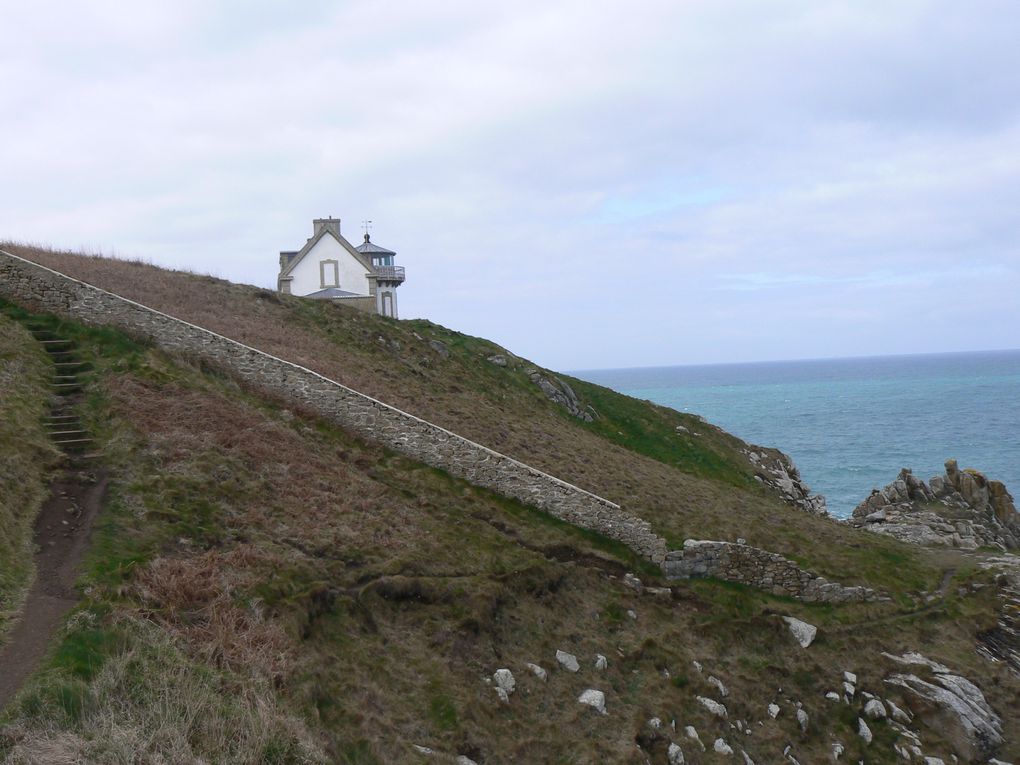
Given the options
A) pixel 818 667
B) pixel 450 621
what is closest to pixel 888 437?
pixel 818 667

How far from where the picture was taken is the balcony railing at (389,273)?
176 ft

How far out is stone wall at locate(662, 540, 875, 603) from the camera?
2242 cm

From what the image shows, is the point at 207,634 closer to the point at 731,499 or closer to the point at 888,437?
the point at 731,499

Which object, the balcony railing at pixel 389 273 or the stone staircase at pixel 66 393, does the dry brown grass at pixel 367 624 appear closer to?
the stone staircase at pixel 66 393

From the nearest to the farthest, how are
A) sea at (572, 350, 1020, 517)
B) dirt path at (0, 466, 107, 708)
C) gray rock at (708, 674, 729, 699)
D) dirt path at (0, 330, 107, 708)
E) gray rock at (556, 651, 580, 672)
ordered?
dirt path at (0, 466, 107, 708), dirt path at (0, 330, 107, 708), gray rock at (556, 651, 580, 672), gray rock at (708, 674, 729, 699), sea at (572, 350, 1020, 517)

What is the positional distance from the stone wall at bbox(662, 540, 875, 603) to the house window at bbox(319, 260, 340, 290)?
3619 cm

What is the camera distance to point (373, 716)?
40.8 ft

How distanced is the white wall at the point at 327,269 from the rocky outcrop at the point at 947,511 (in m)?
35.2

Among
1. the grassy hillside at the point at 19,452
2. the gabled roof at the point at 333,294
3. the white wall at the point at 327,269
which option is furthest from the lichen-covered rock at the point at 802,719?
the white wall at the point at 327,269

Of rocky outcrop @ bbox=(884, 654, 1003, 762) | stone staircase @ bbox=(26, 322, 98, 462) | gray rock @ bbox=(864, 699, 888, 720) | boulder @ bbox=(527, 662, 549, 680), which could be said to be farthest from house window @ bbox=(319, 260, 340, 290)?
gray rock @ bbox=(864, 699, 888, 720)

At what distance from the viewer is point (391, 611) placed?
15719mm

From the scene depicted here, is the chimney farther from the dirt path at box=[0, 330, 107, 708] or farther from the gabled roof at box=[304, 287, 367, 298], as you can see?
the dirt path at box=[0, 330, 107, 708]

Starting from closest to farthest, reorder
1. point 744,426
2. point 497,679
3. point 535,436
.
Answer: point 497,679 → point 535,436 → point 744,426

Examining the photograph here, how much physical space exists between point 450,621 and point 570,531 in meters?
7.08
